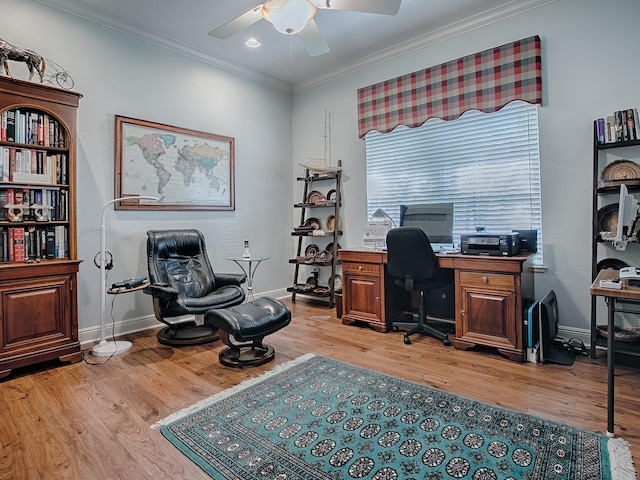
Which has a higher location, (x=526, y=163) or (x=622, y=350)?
(x=526, y=163)

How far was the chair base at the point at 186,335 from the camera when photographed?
10.8 ft

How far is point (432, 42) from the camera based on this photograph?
12.6 ft

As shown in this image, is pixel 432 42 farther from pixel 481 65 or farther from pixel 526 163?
pixel 526 163

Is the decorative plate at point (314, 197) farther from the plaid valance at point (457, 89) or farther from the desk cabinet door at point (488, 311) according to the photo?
the desk cabinet door at point (488, 311)

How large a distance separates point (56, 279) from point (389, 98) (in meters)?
3.66

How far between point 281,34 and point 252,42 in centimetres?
34

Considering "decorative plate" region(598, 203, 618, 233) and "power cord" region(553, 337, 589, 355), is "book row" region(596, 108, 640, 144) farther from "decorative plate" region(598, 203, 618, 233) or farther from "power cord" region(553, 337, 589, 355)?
"power cord" region(553, 337, 589, 355)

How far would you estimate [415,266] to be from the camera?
10.4ft

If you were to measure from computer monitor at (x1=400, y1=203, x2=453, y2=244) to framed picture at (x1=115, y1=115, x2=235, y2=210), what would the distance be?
2.15 m

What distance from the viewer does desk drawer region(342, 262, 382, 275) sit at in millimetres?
3672

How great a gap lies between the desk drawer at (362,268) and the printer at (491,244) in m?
0.86

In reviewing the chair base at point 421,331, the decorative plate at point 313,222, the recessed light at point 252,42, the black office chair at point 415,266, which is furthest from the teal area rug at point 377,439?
the recessed light at point 252,42

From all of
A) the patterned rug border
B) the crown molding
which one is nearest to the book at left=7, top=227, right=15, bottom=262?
the patterned rug border

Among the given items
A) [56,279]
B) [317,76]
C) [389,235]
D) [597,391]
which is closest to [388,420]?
[597,391]
